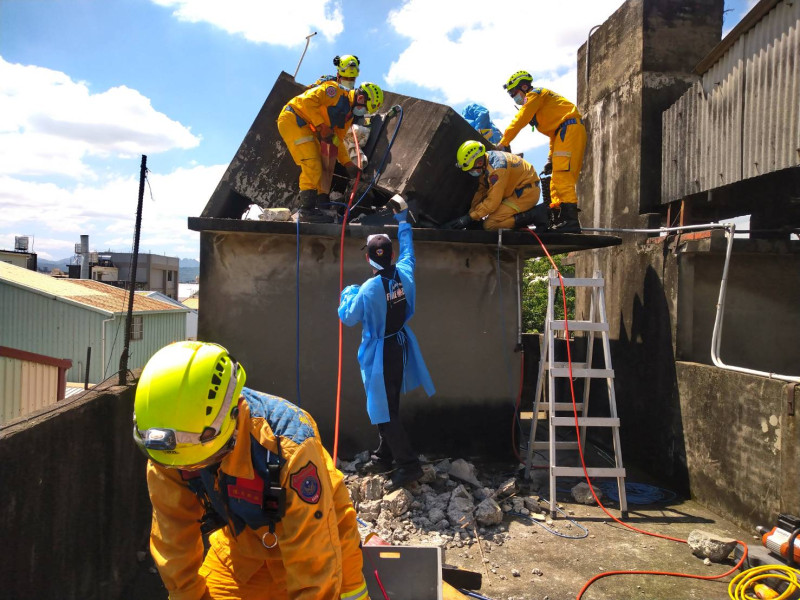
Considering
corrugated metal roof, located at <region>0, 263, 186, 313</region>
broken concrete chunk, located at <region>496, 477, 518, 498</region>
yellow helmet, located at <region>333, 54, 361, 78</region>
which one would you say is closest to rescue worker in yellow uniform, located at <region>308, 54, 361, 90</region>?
yellow helmet, located at <region>333, 54, 361, 78</region>

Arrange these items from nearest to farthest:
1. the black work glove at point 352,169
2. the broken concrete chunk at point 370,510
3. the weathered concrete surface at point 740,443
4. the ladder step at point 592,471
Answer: the weathered concrete surface at point 740,443 → the broken concrete chunk at point 370,510 → the ladder step at point 592,471 → the black work glove at point 352,169

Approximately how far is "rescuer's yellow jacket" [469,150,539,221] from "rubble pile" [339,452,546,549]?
8.84ft

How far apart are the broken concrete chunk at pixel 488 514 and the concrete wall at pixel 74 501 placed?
254 cm

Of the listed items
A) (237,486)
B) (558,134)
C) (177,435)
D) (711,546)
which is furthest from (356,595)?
(558,134)

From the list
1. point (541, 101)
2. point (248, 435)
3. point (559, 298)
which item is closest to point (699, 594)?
point (248, 435)

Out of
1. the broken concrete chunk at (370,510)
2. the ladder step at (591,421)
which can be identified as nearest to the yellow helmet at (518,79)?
the ladder step at (591,421)

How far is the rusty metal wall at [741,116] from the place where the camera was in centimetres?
493

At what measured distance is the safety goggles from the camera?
6.01ft

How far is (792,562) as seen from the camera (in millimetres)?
3611

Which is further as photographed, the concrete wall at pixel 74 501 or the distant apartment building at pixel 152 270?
the distant apartment building at pixel 152 270

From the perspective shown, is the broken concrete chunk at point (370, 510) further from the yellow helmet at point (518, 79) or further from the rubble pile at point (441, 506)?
the yellow helmet at point (518, 79)

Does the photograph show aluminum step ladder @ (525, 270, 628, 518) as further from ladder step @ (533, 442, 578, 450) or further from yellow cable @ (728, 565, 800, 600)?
yellow cable @ (728, 565, 800, 600)

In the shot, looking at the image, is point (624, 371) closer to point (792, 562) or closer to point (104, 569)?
point (792, 562)

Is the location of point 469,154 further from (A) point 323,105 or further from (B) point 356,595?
(B) point 356,595
